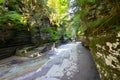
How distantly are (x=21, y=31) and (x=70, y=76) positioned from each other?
29.1 feet

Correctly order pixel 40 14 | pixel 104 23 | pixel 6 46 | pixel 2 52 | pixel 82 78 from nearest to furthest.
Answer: pixel 104 23 < pixel 82 78 < pixel 2 52 < pixel 6 46 < pixel 40 14

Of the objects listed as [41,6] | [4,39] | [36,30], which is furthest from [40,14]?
[4,39]

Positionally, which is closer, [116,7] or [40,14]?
[116,7]

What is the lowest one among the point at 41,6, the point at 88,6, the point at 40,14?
the point at 88,6

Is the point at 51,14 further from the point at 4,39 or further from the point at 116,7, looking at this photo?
the point at 116,7

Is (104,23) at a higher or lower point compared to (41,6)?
lower

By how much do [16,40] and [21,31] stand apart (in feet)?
4.10

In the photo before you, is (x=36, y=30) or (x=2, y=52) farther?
(x=36, y=30)

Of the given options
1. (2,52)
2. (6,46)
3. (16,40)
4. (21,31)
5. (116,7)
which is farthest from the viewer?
(21,31)

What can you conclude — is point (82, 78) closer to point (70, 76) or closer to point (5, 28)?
point (70, 76)

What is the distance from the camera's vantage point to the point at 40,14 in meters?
15.3

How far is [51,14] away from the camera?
16.2 m

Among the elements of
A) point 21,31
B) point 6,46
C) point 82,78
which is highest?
point 21,31

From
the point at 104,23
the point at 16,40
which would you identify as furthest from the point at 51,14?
the point at 104,23
